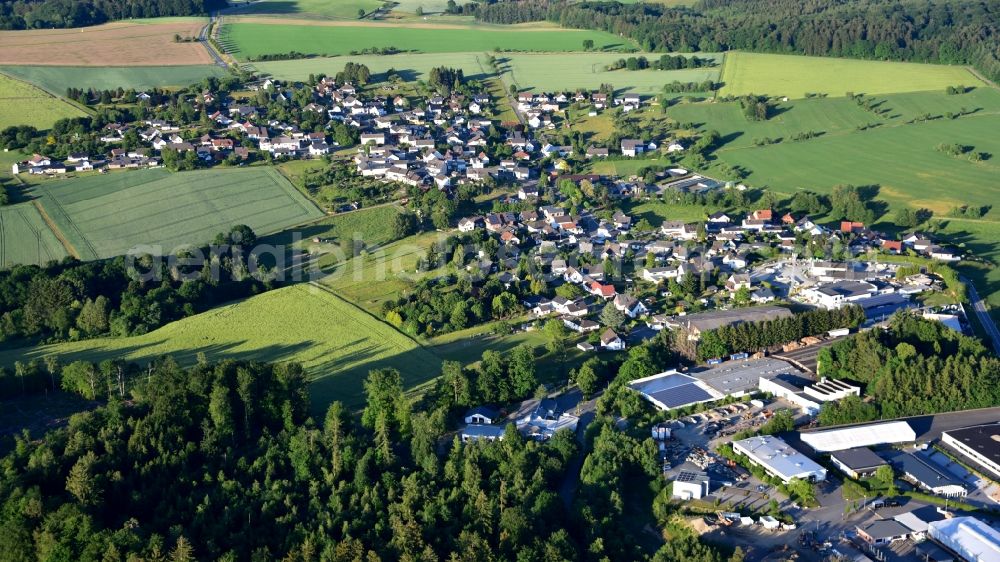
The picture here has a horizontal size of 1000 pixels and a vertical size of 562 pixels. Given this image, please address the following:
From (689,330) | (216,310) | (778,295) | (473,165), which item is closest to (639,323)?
(689,330)

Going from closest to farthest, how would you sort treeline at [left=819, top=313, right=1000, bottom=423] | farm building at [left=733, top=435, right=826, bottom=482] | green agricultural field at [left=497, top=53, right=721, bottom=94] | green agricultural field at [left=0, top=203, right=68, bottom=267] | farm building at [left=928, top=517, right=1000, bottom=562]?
farm building at [left=928, top=517, right=1000, bottom=562]
farm building at [left=733, top=435, right=826, bottom=482]
treeline at [left=819, top=313, right=1000, bottom=423]
green agricultural field at [left=0, top=203, right=68, bottom=267]
green agricultural field at [left=497, top=53, right=721, bottom=94]

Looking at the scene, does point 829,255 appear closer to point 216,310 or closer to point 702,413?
point 702,413

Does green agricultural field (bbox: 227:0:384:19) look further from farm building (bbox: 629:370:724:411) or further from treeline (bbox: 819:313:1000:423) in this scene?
treeline (bbox: 819:313:1000:423)

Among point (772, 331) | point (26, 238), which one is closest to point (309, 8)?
point (26, 238)

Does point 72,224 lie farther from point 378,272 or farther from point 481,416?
point 481,416

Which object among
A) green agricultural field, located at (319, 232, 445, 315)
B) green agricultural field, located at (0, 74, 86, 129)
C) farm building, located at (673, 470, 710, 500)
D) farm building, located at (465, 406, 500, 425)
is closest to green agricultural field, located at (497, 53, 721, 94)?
green agricultural field, located at (319, 232, 445, 315)

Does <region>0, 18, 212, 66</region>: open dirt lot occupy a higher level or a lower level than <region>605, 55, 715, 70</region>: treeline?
lower

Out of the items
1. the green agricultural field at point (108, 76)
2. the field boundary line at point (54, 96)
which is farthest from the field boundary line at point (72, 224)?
the green agricultural field at point (108, 76)

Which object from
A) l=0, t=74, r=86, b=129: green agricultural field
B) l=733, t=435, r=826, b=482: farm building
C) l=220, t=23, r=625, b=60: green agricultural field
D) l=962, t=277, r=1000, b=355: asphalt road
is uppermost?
l=220, t=23, r=625, b=60: green agricultural field
